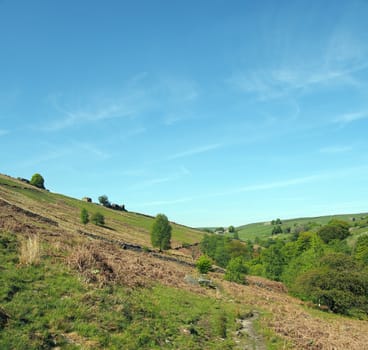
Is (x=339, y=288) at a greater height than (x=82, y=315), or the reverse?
(x=82, y=315)

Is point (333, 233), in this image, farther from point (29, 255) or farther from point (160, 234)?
point (29, 255)

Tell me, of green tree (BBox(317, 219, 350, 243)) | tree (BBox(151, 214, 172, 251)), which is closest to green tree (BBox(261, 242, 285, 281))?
tree (BBox(151, 214, 172, 251))

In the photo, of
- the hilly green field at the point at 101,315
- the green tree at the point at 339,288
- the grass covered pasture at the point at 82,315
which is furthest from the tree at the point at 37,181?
the grass covered pasture at the point at 82,315

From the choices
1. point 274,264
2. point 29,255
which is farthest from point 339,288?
point 274,264

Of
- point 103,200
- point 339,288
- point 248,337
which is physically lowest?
point 339,288

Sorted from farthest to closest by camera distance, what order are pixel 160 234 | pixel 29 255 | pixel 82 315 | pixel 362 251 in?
pixel 362 251
pixel 160 234
pixel 29 255
pixel 82 315

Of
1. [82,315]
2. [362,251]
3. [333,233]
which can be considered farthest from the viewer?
[333,233]

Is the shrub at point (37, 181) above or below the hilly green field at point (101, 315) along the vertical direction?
above

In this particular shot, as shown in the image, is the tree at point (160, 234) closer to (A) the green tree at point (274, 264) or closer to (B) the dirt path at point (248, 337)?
(A) the green tree at point (274, 264)

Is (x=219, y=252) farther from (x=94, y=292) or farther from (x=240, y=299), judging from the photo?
(x=94, y=292)

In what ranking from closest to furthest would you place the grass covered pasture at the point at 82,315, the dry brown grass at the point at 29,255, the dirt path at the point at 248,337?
1. the grass covered pasture at the point at 82,315
2. the dirt path at the point at 248,337
3. the dry brown grass at the point at 29,255

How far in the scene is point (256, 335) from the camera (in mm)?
18297

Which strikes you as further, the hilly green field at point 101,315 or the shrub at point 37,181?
the shrub at point 37,181

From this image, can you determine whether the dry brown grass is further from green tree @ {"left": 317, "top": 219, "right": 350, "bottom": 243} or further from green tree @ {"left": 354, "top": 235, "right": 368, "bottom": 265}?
green tree @ {"left": 317, "top": 219, "right": 350, "bottom": 243}
